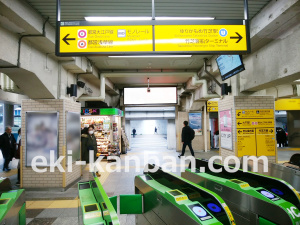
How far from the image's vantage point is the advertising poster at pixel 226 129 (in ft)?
18.2

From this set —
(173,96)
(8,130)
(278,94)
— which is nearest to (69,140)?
(8,130)

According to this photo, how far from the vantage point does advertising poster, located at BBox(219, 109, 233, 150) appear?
555 cm

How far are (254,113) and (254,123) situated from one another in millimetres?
256

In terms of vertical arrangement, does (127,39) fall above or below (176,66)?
below

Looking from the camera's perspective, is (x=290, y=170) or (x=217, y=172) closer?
(x=290, y=170)

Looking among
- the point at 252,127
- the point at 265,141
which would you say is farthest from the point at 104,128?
the point at 265,141

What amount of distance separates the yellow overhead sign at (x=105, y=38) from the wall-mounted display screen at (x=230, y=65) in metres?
2.25

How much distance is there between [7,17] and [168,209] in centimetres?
331

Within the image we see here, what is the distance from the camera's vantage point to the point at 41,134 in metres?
4.95

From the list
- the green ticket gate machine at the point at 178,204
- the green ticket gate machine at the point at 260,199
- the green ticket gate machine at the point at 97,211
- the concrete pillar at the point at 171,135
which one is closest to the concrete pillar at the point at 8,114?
the concrete pillar at the point at 171,135

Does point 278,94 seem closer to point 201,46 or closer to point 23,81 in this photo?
point 201,46

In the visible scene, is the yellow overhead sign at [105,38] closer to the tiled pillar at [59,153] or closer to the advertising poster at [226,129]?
the tiled pillar at [59,153]

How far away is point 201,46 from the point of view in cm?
258

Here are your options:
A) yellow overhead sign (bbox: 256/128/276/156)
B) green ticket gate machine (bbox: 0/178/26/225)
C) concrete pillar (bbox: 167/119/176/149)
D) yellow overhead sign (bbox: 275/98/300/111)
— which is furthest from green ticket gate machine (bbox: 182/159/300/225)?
yellow overhead sign (bbox: 275/98/300/111)
